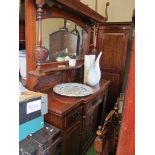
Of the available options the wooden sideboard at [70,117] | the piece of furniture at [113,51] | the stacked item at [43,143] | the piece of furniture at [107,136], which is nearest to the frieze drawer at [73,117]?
the wooden sideboard at [70,117]

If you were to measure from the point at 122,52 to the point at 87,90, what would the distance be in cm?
143

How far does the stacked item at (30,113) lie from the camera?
3.09ft

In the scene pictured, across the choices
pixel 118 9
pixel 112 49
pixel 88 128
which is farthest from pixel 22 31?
pixel 118 9

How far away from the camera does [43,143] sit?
0.99 meters

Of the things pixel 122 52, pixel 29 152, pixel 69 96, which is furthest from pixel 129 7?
pixel 29 152

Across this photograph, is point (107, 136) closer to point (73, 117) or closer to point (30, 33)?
point (73, 117)

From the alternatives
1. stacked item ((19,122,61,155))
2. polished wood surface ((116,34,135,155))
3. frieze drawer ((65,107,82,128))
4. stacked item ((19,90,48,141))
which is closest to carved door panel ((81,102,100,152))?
frieze drawer ((65,107,82,128))

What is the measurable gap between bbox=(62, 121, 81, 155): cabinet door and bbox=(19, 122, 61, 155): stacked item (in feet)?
0.38

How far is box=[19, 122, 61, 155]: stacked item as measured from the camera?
93cm

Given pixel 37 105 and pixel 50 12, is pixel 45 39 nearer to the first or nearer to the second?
pixel 50 12

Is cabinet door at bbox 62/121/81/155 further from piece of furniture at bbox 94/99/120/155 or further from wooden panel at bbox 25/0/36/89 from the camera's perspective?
wooden panel at bbox 25/0/36/89

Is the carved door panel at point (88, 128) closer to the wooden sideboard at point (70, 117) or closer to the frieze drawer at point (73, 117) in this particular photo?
the wooden sideboard at point (70, 117)

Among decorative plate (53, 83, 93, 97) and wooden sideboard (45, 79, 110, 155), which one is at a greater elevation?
decorative plate (53, 83, 93, 97)
